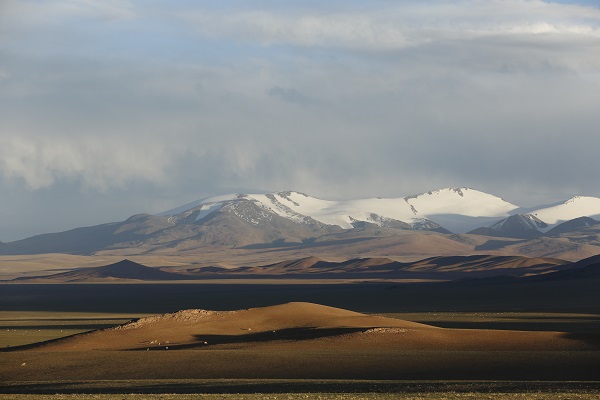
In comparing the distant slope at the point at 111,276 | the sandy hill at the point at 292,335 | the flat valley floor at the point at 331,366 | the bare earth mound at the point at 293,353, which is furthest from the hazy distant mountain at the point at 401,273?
the bare earth mound at the point at 293,353

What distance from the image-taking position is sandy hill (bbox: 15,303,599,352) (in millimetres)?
45562

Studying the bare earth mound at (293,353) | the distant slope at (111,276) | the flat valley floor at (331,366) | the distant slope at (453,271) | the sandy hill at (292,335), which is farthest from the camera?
the distant slope at (111,276)

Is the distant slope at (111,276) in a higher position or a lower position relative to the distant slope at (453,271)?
higher

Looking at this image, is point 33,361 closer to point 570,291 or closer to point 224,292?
point 570,291

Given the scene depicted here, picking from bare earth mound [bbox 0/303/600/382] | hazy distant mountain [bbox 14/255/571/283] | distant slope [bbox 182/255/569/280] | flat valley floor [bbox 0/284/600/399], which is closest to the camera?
flat valley floor [bbox 0/284/600/399]

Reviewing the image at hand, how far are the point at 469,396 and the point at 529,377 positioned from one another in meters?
7.72

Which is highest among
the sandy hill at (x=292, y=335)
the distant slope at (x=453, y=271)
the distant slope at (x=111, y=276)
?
→ the distant slope at (x=111, y=276)

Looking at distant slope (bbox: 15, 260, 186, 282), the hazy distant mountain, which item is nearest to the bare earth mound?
the hazy distant mountain

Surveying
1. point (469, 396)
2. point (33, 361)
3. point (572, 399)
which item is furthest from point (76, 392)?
point (572, 399)

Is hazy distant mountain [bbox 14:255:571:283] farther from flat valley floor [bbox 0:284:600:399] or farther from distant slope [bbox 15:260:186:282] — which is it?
flat valley floor [bbox 0:284:600:399]

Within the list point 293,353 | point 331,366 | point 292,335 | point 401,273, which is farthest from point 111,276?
point 331,366

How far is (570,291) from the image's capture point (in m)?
98.9

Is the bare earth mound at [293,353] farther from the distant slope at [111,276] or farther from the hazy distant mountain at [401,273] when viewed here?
the distant slope at [111,276]

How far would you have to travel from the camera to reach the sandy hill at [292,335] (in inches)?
1794
